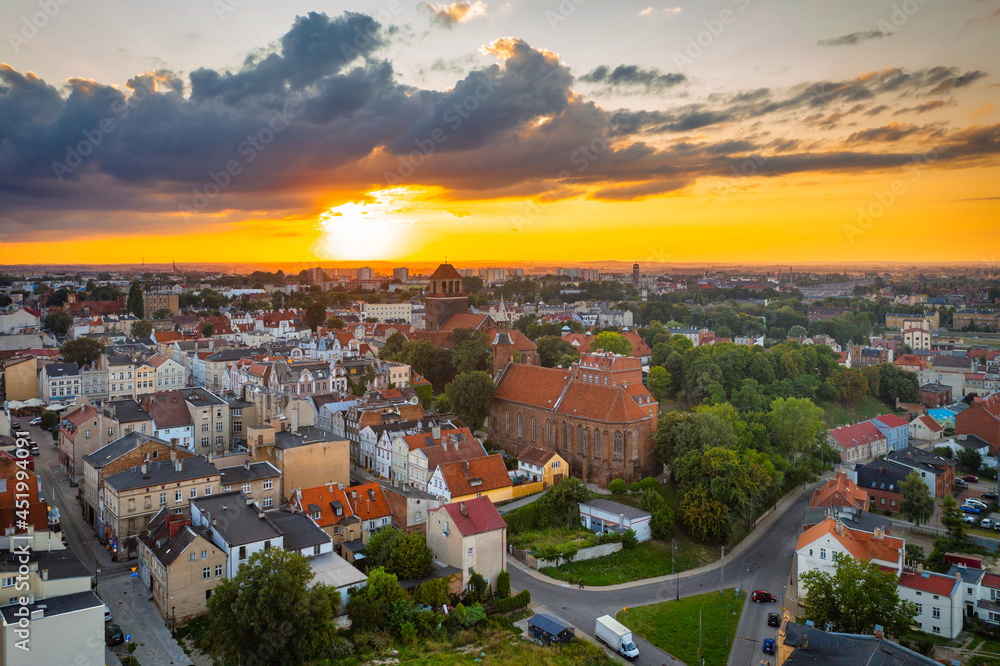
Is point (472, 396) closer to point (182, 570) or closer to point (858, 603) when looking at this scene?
point (182, 570)

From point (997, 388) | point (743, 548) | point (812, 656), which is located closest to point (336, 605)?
point (812, 656)

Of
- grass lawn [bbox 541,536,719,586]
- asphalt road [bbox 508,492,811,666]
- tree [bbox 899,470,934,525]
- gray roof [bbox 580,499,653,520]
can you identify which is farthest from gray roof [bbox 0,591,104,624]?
tree [bbox 899,470,934,525]

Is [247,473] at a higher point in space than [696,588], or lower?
higher

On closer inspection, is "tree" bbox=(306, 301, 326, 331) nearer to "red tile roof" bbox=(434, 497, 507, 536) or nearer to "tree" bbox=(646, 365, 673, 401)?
"tree" bbox=(646, 365, 673, 401)

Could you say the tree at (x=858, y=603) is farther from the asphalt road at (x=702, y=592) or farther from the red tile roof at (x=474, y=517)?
the red tile roof at (x=474, y=517)

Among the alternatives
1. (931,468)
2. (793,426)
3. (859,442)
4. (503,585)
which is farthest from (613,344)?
(503,585)

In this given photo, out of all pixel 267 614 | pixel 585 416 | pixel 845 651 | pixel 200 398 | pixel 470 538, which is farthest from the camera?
pixel 200 398

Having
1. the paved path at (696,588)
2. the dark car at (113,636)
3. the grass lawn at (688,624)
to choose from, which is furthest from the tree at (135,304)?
the grass lawn at (688,624)
